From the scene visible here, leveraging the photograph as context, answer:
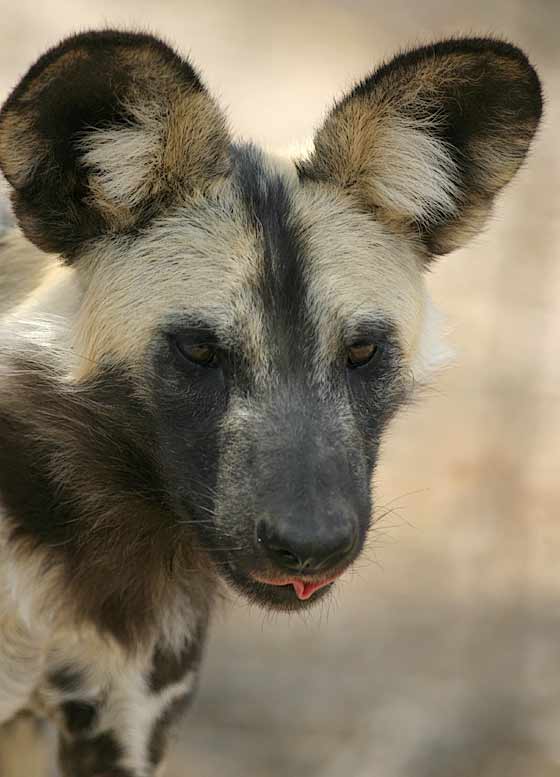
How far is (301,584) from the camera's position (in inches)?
109

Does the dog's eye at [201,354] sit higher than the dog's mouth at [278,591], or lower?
higher

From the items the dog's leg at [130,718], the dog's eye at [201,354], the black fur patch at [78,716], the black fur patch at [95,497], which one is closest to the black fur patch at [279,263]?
the dog's eye at [201,354]

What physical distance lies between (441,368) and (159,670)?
1.03 m

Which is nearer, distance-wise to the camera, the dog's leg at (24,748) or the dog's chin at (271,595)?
the dog's chin at (271,595)

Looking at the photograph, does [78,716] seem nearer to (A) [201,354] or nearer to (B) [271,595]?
(B) [271,595]

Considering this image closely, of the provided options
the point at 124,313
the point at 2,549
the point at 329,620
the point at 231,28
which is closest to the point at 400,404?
the point at 124,313

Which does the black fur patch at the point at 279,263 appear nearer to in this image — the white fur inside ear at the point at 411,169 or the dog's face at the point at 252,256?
the dog's face at the point at 252,256

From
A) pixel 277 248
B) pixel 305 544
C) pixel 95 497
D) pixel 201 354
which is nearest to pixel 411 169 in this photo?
pixel 277 248

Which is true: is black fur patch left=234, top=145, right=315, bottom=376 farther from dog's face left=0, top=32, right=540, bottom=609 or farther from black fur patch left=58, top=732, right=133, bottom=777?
black fur patch left=58, top=732, right=133, bottom=777

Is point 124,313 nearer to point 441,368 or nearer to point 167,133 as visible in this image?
point 167,133

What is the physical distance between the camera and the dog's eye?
2783mm

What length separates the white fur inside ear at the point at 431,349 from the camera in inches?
127

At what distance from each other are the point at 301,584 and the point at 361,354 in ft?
1.68

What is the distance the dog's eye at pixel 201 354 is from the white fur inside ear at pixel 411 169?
555 mm
